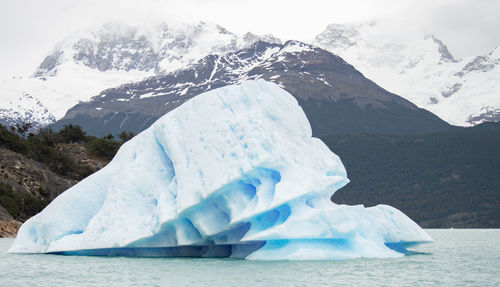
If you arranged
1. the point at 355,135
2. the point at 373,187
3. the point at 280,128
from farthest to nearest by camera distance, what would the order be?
the point at 355,135, the point at 373,187, the point at 280,128

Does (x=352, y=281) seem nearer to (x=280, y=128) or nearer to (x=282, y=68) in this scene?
(x=280, y=128)

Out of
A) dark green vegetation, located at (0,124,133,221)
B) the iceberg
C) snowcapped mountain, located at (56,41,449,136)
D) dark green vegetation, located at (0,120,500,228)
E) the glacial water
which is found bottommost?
the glacial water

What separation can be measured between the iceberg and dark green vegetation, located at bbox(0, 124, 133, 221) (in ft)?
82.6

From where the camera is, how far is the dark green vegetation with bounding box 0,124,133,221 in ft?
162

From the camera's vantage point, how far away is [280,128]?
22.9 meters

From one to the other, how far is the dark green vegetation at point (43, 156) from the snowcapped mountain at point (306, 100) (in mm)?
63274

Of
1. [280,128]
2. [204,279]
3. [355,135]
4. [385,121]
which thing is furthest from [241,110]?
[385,121]

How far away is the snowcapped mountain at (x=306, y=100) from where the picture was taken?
142750 mm

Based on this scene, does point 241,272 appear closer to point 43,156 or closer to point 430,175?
point 43,156

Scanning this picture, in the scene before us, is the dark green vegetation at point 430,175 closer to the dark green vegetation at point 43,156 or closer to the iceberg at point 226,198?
the dark green vegetation at point 43,156

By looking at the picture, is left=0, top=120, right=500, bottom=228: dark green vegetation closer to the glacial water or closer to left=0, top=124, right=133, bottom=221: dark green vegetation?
left=0, top=124, right=133, bottom=221: dark green vegetation

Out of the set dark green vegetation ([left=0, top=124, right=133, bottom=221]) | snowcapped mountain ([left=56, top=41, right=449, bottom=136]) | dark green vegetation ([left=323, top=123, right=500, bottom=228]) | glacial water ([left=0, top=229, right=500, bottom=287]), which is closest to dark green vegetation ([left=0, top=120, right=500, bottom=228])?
dark green vegetation ([left=323, top=123, right=500, bottom=228])

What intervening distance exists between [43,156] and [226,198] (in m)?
43.0

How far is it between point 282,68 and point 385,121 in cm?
3965
